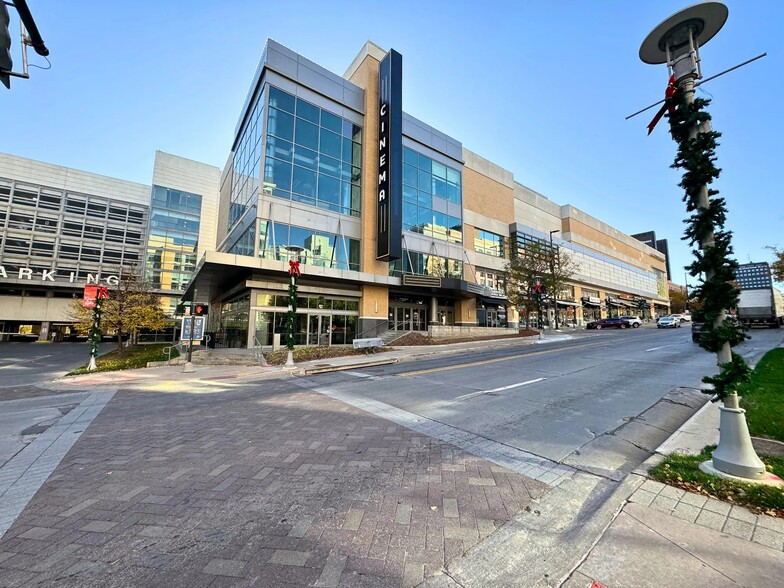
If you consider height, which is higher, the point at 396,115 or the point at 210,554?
the point at 396,115

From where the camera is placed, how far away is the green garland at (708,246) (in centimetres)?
390

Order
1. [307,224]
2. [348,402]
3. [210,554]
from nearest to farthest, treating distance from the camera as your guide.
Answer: [210,554]
[348,402]
[307,224]

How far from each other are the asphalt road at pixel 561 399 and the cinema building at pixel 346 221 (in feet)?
38.3

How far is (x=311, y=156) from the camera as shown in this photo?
24797 mm

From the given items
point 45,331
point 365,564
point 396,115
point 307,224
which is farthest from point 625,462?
point 45,331

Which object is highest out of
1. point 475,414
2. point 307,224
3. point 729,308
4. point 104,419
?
point 307,224

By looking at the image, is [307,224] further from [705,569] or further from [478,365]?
[705,569]

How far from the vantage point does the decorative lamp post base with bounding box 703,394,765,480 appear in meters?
3.51

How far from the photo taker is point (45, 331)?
42.9m

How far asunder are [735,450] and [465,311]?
29.8 meters

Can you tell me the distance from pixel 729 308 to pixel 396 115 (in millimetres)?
26760

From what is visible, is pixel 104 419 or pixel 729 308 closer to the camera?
pixel 729 308

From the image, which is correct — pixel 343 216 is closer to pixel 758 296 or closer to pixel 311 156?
pixel 311 156

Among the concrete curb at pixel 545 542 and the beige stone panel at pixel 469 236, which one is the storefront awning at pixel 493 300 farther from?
the concrete curb at pixel 545 542
